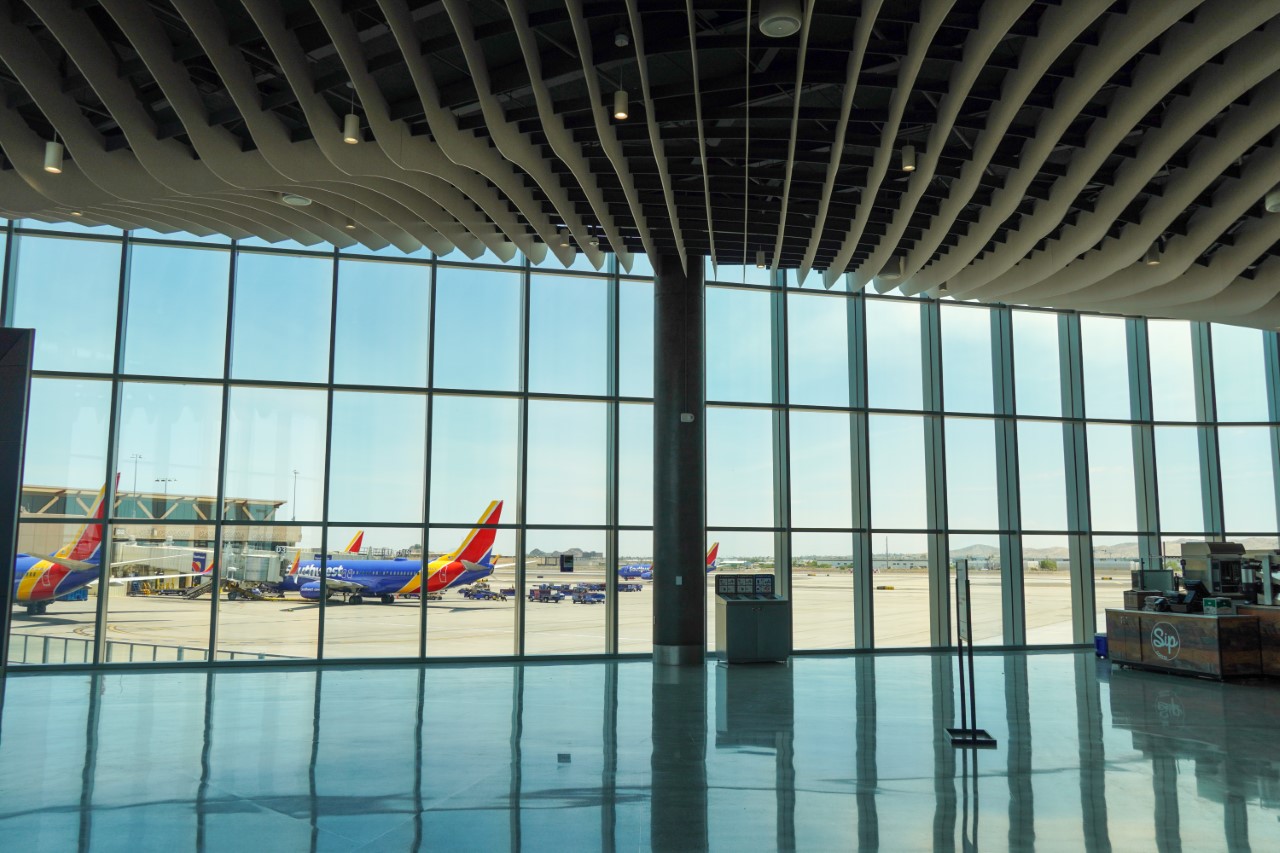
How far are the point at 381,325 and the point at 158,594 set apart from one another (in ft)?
17.1

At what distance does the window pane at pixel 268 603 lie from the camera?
1347 centimetres

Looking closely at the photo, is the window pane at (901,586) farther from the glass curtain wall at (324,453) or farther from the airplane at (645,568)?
the glass curtain wall at (324,453)

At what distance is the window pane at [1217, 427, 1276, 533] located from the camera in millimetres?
17594

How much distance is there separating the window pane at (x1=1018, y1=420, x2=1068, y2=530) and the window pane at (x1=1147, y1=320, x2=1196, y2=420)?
2389 millimetres

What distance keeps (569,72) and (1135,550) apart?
15171mm

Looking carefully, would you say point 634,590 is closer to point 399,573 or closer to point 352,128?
point 399,573

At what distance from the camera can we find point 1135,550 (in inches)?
680

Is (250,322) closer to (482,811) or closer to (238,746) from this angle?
(238,746)

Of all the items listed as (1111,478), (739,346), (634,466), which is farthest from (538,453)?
(1111,478)

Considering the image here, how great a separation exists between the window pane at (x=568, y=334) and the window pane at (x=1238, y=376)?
1238 cm

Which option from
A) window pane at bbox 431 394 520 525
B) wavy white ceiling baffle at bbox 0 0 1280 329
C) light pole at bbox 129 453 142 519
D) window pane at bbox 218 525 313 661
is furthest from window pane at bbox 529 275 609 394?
light pole at bbox 129 453 142 519

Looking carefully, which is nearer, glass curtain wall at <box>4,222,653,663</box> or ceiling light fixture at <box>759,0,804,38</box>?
ceiling light fixture at <box>759,0,804,38</box>

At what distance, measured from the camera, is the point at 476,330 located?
1469 cm

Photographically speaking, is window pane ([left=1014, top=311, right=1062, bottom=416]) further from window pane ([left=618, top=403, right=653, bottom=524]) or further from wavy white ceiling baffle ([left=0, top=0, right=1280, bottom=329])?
window pane ([left=618, top=403, right=653, bottom=524])
